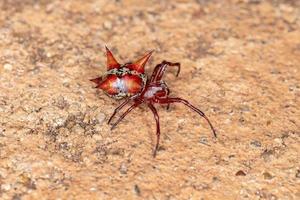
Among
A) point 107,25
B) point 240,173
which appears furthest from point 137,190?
point 107,25

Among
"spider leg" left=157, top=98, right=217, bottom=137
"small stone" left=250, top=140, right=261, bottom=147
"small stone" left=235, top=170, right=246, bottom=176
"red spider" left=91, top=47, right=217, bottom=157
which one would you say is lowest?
"small stone" left=235, top=170, right=246, bottom=176

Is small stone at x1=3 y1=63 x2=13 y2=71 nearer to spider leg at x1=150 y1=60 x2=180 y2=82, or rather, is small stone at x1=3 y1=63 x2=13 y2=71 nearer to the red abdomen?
the red abdomen

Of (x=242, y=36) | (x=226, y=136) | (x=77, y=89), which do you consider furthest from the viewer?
(x=242, y=36)

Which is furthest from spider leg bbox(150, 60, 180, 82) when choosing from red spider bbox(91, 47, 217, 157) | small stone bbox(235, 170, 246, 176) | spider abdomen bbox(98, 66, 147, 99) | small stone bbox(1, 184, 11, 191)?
small stone bbox(1, 184, 11, 191)

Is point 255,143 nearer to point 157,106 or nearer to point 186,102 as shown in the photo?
point 186,102

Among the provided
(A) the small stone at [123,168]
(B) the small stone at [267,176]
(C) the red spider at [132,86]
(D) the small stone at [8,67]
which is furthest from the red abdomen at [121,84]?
(B) the small stone at [267,176]

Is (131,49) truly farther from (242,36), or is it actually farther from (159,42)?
(242,36)

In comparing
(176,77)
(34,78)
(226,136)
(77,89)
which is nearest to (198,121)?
(226,136)
